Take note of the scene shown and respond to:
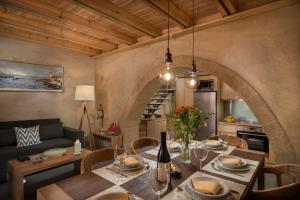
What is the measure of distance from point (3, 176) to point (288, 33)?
459 cm

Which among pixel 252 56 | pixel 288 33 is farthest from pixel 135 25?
pixel 288 33

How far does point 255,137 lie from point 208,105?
1.29m

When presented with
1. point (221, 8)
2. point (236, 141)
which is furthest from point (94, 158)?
point (221, 8)

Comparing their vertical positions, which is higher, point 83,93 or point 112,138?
point 83,93

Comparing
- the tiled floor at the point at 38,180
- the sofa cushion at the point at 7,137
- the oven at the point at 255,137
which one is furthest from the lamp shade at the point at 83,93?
the oven at the point at 255,137

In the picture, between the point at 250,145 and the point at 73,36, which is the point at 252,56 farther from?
the point at 73,36

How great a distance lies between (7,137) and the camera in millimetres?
3199

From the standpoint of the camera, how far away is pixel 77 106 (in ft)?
15.4

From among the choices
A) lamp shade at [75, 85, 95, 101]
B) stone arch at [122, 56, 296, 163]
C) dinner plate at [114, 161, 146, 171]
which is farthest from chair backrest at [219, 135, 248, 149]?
lamp shade at [75, 85, 95, 101]

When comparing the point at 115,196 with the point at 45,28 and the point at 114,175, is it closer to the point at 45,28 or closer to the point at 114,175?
the point at 114,175

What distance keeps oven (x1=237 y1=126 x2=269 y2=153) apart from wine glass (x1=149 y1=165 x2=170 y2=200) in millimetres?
3417

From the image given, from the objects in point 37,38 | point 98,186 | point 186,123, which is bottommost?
point 98,186

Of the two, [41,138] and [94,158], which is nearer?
[94,158]

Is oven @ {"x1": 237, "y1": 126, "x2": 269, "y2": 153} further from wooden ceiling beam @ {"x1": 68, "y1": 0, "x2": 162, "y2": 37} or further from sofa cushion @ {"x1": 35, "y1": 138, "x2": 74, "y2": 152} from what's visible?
sofa cushion @ {"x1": 35, "y1": 138, "x2": 74, "y2": 152}
